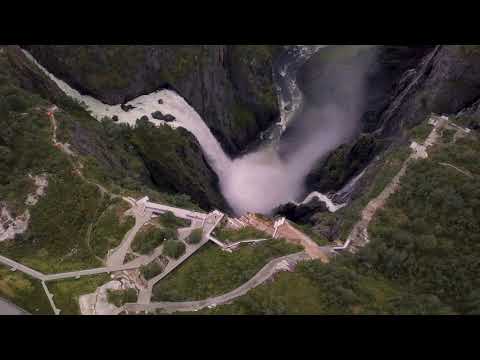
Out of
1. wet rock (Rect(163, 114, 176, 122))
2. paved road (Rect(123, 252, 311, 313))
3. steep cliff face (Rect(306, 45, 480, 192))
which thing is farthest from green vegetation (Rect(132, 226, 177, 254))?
steep cliff face (Rect(306, 45, 480, 192))

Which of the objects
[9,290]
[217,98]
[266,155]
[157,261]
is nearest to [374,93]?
[266,155]

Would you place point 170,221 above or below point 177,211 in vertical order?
below

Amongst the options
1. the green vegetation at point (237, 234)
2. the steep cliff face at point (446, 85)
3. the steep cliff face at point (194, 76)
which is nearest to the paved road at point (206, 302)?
the green vegetation at point (237, 234)

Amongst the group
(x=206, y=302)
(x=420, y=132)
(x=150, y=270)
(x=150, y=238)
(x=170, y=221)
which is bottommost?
(x=206, y=302)

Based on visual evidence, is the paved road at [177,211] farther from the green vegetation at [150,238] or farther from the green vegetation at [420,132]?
the green vegetation at [420,132]

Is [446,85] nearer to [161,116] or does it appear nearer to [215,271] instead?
[215,271]

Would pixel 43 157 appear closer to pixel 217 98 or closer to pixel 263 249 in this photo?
pixel 263 249

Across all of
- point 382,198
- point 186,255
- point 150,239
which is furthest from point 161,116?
point 382,198
